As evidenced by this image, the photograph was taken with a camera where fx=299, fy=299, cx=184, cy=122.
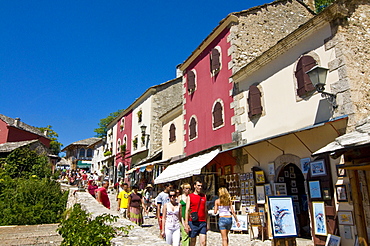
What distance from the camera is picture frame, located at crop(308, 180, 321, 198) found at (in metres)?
7.54

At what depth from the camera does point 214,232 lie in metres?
10.4

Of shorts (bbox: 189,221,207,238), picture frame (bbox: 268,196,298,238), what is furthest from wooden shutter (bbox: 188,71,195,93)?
shorts (bbox: 189,221,207,238)

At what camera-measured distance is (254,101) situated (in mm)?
10398

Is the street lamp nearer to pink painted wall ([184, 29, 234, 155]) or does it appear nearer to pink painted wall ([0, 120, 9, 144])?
pink painted wall ([184, 29, 234, 155])

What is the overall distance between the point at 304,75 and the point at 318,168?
2.62 metres

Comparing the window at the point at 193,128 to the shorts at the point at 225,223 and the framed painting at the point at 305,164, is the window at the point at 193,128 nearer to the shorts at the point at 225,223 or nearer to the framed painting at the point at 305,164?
the framed painting at the point at 305,164

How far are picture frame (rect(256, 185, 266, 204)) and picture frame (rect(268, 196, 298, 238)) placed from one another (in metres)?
2.66

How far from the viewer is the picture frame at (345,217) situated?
6680mm

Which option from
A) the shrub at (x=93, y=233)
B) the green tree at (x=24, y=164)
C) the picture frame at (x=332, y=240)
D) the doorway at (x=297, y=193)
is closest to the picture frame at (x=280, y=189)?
the doorway at (x=297, y=193)

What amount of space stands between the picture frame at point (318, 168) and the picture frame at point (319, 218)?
73 centimetres

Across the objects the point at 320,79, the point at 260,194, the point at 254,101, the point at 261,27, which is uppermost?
the point at 261,27

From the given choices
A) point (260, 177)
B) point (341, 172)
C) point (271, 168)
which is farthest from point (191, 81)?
point (341, 172)

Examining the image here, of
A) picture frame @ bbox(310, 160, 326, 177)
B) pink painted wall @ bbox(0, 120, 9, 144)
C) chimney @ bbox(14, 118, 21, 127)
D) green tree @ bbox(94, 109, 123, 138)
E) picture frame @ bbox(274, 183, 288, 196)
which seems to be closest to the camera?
picture frame @ bbox(310, 160, 326, 177)

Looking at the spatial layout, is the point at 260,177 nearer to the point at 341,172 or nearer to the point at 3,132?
the point at 341,172
